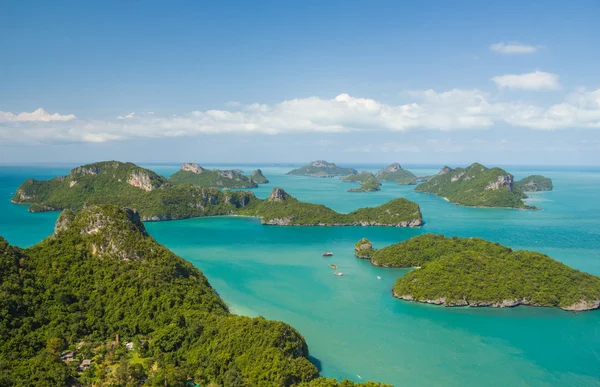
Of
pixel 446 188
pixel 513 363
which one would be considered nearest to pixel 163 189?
pixel 513 363

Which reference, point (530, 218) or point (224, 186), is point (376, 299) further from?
point (224, 186)

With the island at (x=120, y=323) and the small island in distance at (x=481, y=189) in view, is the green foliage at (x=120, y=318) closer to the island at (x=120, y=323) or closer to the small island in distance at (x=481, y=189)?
the island at (x=120, y=323)

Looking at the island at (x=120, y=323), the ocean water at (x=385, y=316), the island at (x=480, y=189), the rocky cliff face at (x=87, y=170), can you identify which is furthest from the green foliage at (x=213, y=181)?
the island at (x=120, y=323)

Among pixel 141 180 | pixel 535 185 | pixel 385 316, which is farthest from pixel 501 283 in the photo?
pixel 535 185

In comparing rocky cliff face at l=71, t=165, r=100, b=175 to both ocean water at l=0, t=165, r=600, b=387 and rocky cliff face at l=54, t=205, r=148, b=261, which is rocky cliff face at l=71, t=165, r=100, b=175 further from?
rocky cliff face at l=54, t=205, r=148, b=261

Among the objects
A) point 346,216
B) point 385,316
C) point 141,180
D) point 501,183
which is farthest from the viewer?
point 501,183

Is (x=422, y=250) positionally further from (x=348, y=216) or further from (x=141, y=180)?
(x=141, y=180)
